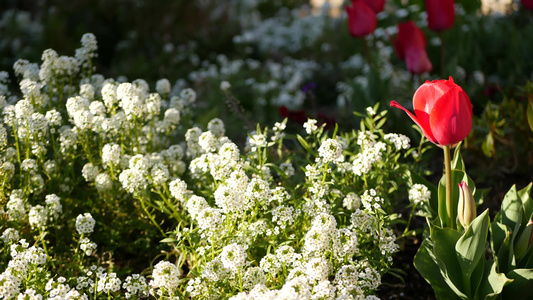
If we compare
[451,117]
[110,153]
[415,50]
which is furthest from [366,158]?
[415,50]

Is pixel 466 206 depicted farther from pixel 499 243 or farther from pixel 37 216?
pixel 37 216

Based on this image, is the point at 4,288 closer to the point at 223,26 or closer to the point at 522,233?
the point at 522,233

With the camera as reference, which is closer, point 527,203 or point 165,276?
point 165,276

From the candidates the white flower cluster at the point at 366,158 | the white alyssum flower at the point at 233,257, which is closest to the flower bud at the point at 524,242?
the white flower cluster at the point at 366,158

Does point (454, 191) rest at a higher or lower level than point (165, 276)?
lower

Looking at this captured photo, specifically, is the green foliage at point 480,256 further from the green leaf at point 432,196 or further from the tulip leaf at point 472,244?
the green leaf at point 432,196

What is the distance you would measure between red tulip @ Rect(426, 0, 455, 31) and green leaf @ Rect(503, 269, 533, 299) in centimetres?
203

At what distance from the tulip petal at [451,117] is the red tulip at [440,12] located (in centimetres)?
197

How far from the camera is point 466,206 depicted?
1.67 m

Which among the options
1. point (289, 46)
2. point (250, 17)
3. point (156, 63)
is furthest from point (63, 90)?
point (250, 17)

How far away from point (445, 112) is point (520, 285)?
60 cm

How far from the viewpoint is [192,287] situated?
1.69m

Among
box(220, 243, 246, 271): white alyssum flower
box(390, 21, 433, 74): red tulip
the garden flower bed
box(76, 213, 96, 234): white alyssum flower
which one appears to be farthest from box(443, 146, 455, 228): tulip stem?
box(390, 21, 433, 74): red tulip

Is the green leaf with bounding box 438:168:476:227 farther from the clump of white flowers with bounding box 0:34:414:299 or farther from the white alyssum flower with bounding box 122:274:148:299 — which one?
the white alyssum flower with bounding box 122:274:148:299
